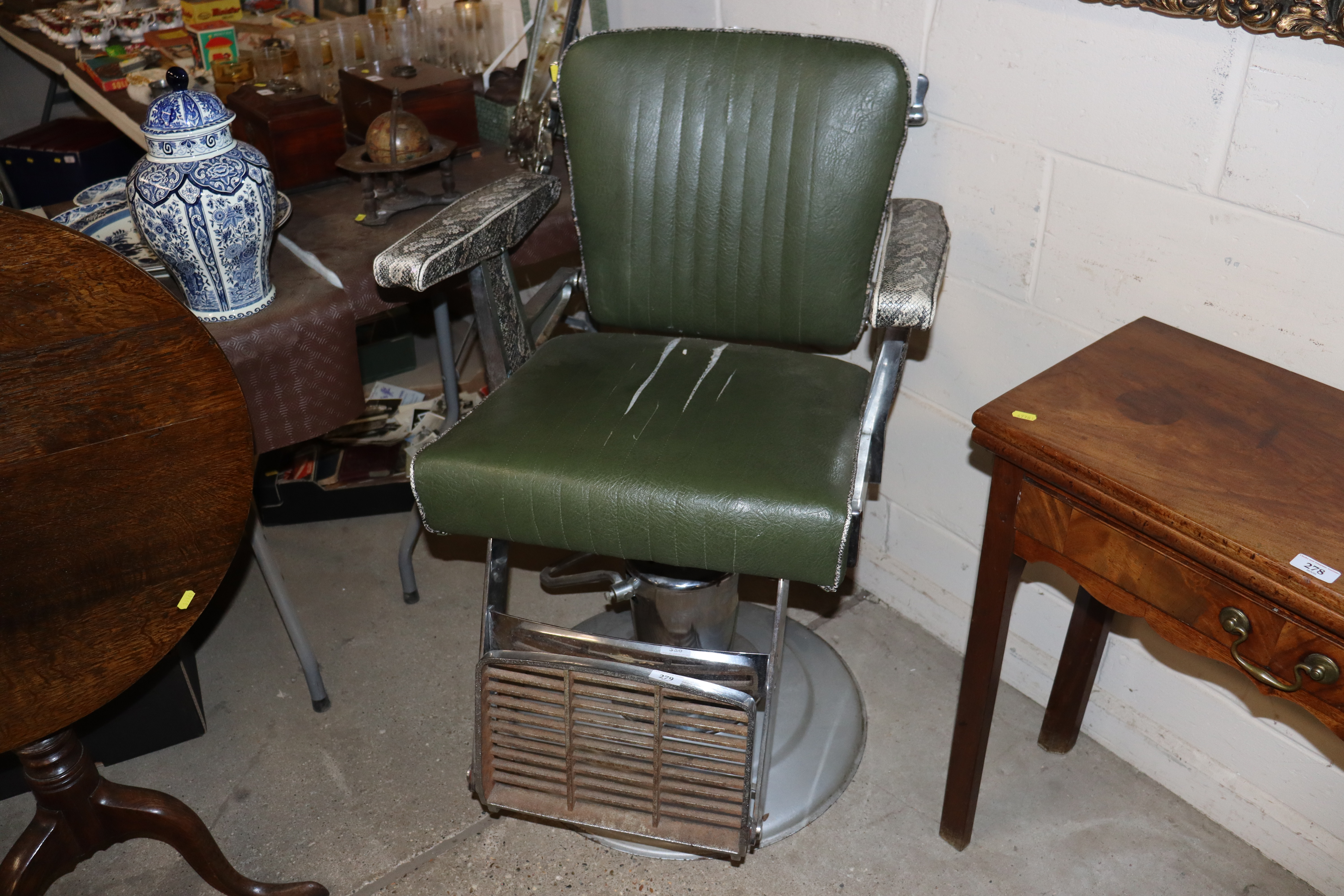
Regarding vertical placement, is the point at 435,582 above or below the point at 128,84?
below

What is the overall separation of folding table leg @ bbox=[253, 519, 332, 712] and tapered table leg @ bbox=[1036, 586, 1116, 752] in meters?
1.36

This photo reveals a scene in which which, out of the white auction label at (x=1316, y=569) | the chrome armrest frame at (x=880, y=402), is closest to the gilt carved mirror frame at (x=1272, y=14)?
the chrome armrest frame at (x=880, y=402)

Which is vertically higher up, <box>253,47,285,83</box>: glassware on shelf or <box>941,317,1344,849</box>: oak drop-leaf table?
<box>253,47,285,83</box>: glassware on shelf

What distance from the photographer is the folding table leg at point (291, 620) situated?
1795mm

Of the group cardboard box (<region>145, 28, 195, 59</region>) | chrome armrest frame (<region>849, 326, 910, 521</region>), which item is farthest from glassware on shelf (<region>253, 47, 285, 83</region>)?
chrome armrest frame (<region>849, 326, 910, 521</region>)

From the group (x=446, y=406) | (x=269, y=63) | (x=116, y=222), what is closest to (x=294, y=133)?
(x=116, y=222)

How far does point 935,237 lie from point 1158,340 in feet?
1.14

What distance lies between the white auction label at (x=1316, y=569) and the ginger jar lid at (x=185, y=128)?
146 cm

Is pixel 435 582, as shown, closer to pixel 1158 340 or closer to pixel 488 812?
pixel 488 812

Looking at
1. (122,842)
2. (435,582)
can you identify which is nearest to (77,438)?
(122,842)

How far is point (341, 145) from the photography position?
204 centimetres

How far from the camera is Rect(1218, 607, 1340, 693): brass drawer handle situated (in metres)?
1.03

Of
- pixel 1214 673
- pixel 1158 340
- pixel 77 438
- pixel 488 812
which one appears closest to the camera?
pixel 77 438

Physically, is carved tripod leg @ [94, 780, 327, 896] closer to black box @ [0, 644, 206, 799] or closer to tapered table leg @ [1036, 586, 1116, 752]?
black box @ [0, 644, 206, 799]
